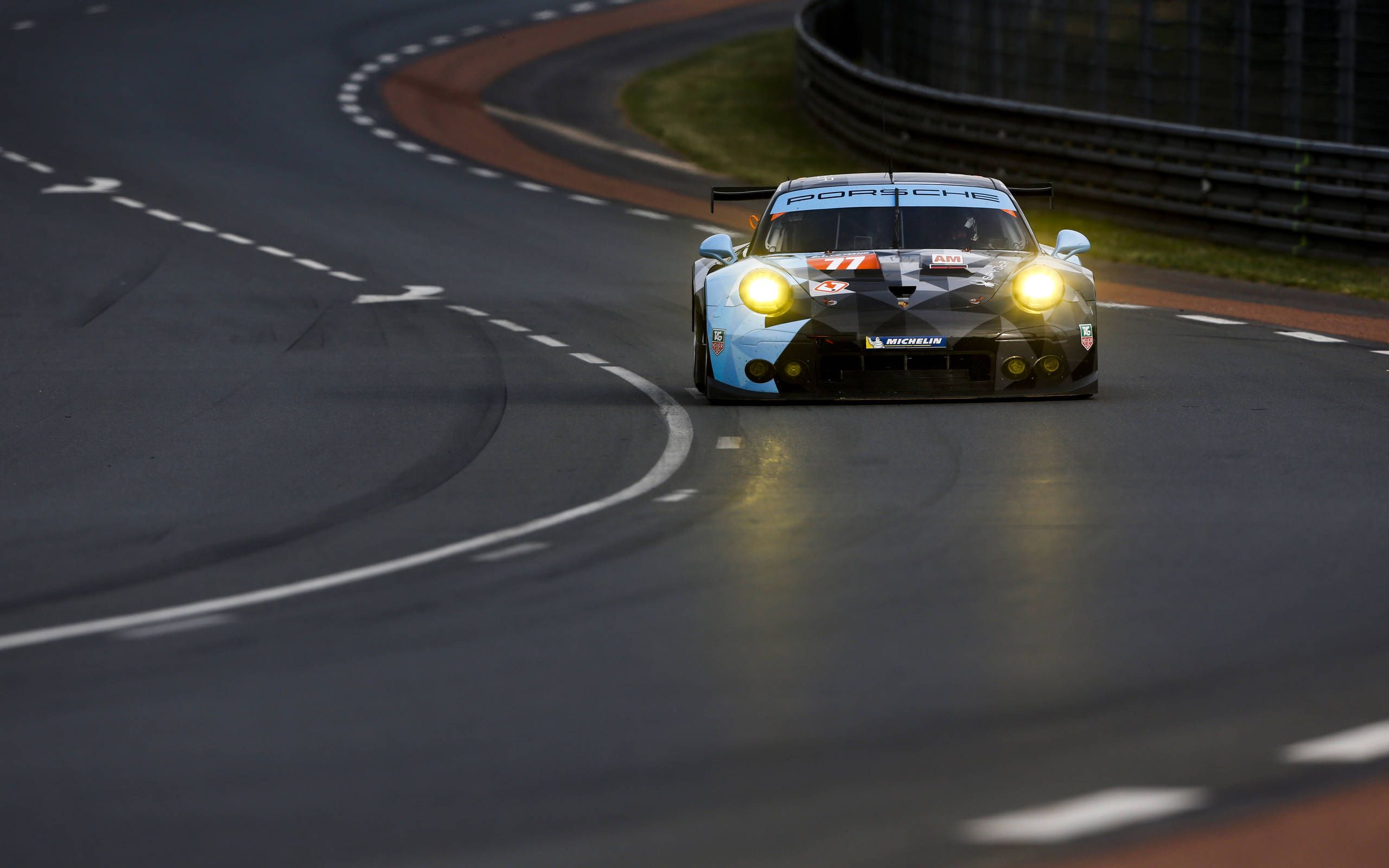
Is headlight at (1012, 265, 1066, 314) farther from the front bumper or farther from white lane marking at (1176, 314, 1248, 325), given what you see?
white lane marking at (1176, 314, 1248, 325)

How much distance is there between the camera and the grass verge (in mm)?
21562

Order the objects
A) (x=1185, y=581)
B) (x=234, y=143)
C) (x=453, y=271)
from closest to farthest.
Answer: (x=1185, y=581), (x=453, y=271), (x=234, y=143)

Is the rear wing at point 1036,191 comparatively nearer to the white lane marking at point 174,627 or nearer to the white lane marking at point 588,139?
the white lane marking at point 174,627

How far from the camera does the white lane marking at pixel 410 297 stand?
19672 millimetres

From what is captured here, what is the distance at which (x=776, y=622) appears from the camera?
24.7 feet

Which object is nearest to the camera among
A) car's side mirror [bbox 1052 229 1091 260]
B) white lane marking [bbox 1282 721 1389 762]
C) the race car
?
white lane marking [bbox 1282 721 1389 762]

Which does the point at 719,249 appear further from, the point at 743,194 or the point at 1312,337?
the point at 1312,337

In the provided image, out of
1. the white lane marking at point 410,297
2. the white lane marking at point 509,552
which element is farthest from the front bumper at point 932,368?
the white lane marking at point 410,297

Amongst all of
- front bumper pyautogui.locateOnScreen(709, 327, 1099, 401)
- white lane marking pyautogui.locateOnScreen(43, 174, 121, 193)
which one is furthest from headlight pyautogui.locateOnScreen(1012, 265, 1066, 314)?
white lane marking pyautogui.locateOnScreen(43, 174, 121, 193)

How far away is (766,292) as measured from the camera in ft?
42.8

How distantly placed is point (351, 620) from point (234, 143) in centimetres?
2679

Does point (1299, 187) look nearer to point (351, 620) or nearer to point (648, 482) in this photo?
point (648, 482)

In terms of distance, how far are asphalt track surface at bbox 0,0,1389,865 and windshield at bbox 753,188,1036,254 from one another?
1.13 meters

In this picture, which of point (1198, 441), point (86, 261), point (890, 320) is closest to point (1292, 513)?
point (1198, 441)
